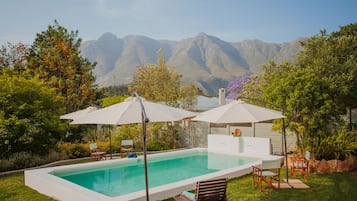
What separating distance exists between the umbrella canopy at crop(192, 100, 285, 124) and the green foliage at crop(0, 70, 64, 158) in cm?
705

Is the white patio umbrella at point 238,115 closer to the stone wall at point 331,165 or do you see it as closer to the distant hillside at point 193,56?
the stone wall at point 331,165

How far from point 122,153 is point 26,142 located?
4533 millimetres

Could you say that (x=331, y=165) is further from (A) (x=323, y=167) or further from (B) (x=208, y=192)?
(B) (x=208, y=192)

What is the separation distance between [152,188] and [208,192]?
6.06ft

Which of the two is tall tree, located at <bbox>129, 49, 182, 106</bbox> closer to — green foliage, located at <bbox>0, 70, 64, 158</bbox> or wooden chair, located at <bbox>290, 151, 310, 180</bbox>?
green foliage, located at <bbox>0, 70, 64, 158</bbox>

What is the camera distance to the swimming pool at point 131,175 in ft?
26.1

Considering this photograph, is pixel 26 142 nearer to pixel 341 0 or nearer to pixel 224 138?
pixel 224 138

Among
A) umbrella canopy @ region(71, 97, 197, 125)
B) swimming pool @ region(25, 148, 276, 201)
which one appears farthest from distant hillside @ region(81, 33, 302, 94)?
umbrella canopy @ region(71, 97, 197, 125)

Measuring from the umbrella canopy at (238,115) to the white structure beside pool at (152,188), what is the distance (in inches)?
73.4

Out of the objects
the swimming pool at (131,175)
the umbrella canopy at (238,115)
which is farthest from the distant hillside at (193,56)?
the umbrella canopy at (238,115)

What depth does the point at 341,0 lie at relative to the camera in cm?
2497

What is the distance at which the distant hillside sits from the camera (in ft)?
322

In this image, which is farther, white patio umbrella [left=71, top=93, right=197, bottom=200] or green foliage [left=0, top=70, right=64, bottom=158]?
green foliage [left=0, top=70, right=64, bottom=158]

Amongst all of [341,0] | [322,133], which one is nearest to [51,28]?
[322,133]
